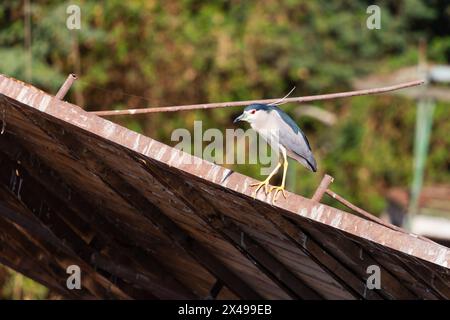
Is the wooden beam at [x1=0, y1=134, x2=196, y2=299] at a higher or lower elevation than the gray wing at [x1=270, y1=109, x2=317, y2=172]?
higher

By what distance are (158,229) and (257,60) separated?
70.7 feet

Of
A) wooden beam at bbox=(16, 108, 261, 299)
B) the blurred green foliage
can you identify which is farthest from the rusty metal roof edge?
the blurred green foliage

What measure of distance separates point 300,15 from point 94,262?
23.7 meters

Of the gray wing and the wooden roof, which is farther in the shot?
the gray wing

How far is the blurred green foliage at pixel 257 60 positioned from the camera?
21578 mm

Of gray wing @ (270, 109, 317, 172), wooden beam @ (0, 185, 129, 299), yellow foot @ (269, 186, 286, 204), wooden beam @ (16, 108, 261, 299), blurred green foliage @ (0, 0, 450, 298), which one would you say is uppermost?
blurred green foliage @ (0, 0, 450, 298)

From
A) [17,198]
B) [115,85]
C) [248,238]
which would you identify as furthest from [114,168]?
[115,85]

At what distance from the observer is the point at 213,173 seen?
5246mm

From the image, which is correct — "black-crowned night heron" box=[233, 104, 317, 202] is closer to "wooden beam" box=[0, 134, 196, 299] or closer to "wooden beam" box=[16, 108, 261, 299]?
"wooden beam" box=[16, 108, 261, 299]

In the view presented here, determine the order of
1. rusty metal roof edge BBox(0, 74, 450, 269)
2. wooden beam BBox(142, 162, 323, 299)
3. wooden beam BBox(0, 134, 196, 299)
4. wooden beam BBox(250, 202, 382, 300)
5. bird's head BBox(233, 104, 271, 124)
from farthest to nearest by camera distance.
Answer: wooden beam BBox(0, 134, 196, 299)
bird's head BBox(233, 104, 271, 124)
wooden beam BBox(142, 162, 323, 299)
wooden beam BBox(250, 202, 382, 300)
rusty metal roof edge BBox(0, 74, 450, 269)

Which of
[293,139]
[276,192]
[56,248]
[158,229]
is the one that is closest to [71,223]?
[56,248]

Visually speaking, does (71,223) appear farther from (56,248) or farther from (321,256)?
(321,256)

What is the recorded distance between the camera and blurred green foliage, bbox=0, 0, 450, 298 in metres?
21.6
